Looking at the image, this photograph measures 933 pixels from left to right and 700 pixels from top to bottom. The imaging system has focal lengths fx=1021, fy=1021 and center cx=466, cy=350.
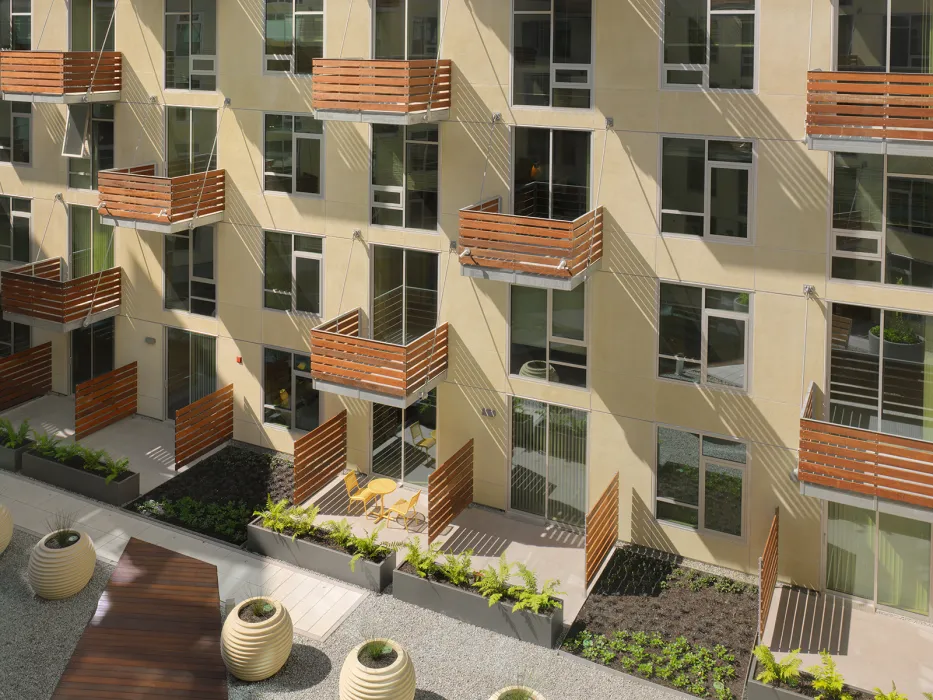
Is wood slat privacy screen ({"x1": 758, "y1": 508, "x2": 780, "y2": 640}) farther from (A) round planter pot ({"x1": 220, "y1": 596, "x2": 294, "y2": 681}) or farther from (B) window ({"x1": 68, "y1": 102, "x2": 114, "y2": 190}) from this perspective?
(B) window ({"x1": 68, "y1": 102, "x2": 114, "y2": 190})

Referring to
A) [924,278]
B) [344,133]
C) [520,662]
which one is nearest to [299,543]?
[520,662]

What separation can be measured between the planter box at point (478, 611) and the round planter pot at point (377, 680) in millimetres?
2361

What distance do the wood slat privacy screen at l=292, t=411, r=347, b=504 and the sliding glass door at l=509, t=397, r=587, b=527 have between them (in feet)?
11.6

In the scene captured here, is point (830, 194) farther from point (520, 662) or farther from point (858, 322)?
point (520, 662)

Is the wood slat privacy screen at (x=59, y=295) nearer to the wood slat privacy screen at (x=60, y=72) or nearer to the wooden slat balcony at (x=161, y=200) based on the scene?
the wooden slat balcony at (x=161, y=200)

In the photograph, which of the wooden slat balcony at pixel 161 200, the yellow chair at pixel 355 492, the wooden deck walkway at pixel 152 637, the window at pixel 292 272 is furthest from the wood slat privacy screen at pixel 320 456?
the wooden slat balcony at pixel 161 200

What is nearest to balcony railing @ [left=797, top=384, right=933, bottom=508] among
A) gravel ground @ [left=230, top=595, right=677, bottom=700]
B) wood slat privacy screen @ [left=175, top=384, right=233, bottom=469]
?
gravel ground @ [left=230, top=595, right=677, bottom=700]

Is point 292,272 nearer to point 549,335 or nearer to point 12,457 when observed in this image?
point 549,335

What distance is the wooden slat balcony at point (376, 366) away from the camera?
667 inches

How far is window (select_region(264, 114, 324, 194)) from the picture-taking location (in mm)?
19031

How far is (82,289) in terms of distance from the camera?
837 inches

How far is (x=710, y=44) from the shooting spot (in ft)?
49.8

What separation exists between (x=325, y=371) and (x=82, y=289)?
6.88 metres

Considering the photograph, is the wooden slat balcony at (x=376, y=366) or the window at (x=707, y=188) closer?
the window at (x=707, y=188)
